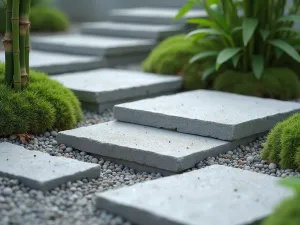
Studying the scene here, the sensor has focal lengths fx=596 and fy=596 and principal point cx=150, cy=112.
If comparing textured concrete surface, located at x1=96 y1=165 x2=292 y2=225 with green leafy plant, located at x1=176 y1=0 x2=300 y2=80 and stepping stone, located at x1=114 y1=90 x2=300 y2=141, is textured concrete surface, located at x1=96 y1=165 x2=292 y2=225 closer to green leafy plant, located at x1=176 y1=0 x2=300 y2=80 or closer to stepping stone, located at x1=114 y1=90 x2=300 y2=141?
stepping stone, located at x1=114 y1=90 x2=300 y2=141

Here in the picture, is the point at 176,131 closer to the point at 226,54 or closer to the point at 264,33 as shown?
the point at 226,54

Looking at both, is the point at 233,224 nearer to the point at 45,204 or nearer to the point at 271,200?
the point at 271,200

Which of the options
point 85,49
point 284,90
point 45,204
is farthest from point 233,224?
point 85,49

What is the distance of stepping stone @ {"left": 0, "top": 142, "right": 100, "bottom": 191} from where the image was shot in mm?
2700

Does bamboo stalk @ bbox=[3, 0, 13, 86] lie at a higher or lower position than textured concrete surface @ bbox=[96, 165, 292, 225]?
higher

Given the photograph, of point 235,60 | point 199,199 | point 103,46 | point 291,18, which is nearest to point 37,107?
point 199,199

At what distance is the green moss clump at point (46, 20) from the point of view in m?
7.46

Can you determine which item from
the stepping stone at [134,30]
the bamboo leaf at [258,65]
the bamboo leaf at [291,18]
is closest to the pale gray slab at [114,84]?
the bamboo leaf at [258,65]

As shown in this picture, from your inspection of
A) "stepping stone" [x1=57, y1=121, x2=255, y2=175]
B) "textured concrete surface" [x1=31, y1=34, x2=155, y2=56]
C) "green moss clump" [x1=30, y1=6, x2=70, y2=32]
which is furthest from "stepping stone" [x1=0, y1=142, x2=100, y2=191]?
"green moss clump" [x1=30, y1=6, x2=70, y2=32]

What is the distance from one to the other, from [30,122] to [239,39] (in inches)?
73.9

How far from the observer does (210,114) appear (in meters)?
3.53

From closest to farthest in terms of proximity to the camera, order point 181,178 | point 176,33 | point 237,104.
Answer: point 181,178, point 237,104, point 176,33

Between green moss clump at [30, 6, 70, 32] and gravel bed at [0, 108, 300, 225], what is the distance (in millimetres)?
4136

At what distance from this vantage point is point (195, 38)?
4.79 metres
